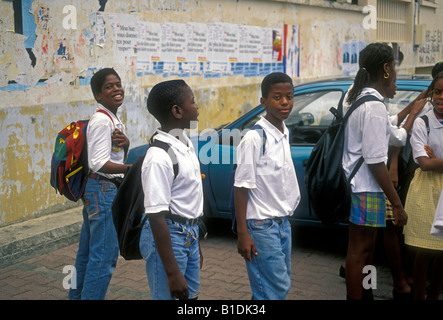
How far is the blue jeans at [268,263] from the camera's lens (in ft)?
9.92

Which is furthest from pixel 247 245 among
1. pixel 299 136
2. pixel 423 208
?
pixel 299 136

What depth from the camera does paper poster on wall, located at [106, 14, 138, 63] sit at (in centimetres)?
713

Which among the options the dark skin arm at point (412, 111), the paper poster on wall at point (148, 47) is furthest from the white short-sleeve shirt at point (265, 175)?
the paper poster on wall at point (148, 47)

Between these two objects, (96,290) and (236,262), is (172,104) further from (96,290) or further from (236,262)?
(236,262)

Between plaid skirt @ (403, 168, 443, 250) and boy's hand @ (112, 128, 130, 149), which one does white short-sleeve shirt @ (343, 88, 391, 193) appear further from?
boy's hand @ (112, 128, 130, 149)

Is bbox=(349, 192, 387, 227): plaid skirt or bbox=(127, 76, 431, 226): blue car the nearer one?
bbox=(349, 192, 387, 227): plaid skirt

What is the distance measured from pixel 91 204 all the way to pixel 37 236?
217 centimetres

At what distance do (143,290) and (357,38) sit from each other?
11.4 metres

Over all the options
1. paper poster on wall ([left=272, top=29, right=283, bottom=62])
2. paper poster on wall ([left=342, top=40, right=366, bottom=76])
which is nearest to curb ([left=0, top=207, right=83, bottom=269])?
paper poster on wall ([left=272, top=29, right=283, bottom=62])

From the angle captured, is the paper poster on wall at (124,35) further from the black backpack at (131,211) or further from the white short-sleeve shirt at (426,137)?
the black backpack at (131,211)

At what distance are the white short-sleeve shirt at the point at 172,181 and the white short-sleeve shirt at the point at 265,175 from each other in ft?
1.12

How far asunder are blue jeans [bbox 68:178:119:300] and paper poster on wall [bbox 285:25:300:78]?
26.5 feet

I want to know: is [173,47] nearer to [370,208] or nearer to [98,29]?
[98,29]

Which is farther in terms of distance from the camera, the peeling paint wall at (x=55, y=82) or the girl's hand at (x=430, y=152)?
the peeling paint wall at (x=55, y=82)
